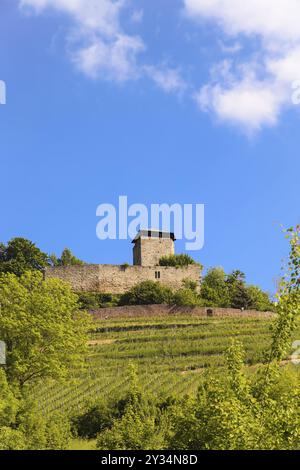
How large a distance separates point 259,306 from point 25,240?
29309 millimetres

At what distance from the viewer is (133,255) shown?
83.5 metres

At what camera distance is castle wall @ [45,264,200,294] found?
249 feet

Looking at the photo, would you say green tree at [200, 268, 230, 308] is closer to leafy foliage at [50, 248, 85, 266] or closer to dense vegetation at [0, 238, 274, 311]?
dense vegetation at [0, 238, 274, 311]

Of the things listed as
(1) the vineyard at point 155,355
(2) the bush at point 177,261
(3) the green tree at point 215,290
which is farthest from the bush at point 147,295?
(2) the bush at point 177,261

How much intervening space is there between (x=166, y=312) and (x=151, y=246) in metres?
16.5

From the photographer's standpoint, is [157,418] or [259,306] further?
[259,306]

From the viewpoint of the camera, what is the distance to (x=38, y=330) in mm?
32250

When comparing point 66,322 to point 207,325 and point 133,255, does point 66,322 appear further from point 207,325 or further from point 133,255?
point 133,255

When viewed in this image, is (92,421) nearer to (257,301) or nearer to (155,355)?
(155,355)

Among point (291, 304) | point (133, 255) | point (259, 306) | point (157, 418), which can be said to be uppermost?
point (133, 255)

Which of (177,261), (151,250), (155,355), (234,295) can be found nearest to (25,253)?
(151,250)

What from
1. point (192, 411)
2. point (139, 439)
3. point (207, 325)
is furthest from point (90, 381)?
point (192, 411)

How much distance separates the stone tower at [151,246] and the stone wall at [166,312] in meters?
14.3
